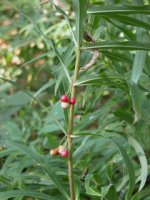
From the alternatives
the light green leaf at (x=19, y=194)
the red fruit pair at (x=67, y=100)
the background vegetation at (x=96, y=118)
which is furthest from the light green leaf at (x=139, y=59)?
the light green leaf at (x=19, y=194)

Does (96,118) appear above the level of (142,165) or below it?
below

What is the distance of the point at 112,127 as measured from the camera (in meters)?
1.30

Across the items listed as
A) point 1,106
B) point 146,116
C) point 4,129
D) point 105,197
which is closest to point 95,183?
point 105,197

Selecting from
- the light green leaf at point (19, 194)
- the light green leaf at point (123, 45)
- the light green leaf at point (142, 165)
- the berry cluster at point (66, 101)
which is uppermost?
the light green leaf at point (123, 45)

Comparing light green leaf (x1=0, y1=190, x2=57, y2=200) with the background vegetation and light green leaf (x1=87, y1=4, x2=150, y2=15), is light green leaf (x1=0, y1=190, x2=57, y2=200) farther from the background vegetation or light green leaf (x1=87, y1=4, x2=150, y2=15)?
light green leaf (x1=87, y1=4, x2=150, y2=15)

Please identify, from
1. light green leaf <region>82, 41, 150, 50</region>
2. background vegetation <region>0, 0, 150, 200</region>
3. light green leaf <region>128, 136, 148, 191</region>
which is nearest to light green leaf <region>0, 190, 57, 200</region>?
background vegetation <region>0, 0, 150, 200</region>

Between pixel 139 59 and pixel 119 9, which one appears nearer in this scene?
pixel 119 9

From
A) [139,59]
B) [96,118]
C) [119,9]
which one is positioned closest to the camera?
[119,9]

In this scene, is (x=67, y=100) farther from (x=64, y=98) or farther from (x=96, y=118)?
(x=96, y=118)

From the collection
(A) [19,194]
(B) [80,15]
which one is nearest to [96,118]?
(A) [19,194]

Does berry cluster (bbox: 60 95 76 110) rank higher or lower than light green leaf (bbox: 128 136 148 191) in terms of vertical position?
higher

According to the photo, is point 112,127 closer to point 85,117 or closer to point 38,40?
point 85,117

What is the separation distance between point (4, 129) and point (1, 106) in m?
0.36

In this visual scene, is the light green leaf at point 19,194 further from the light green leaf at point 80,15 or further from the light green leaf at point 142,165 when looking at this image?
the light green leaf at point 80,15
